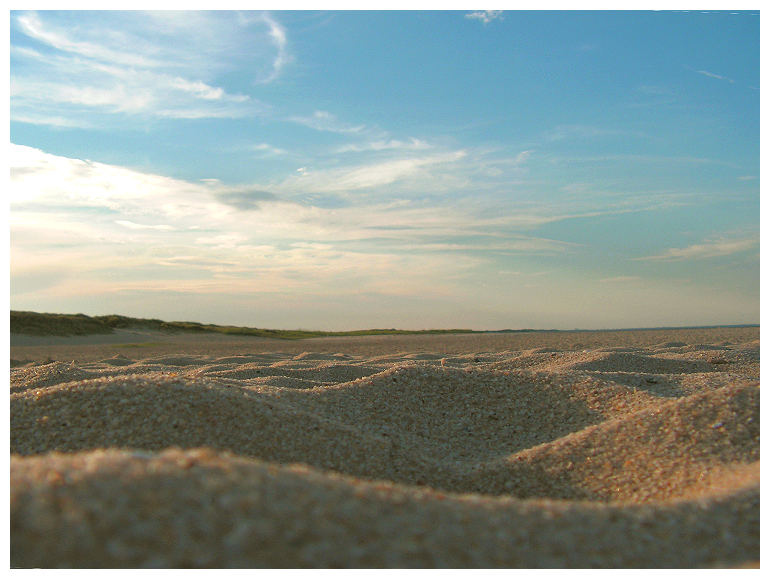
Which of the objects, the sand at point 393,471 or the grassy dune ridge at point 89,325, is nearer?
the sand at point 393,471

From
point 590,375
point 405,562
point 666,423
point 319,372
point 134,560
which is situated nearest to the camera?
point 134,560

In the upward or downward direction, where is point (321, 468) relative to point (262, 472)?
downward

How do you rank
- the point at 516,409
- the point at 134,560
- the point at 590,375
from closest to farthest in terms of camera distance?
the point at 134,560
the point at 516,409
the point at 590,375

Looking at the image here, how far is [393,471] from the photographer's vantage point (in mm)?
3188

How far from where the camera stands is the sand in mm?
1598

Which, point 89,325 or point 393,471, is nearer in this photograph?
point 393,471

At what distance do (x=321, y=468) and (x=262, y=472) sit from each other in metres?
1.20

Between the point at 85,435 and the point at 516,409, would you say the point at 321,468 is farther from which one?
the point at 516,409

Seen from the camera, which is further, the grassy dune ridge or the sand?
the grassy dune ridge

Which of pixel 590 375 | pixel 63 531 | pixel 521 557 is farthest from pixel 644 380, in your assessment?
pixel 63 531

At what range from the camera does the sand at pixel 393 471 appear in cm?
160

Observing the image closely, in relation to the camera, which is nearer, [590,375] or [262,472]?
[262,472]

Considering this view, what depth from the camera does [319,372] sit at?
6.82 m

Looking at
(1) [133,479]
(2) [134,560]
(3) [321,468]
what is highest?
(1) [133,479]
